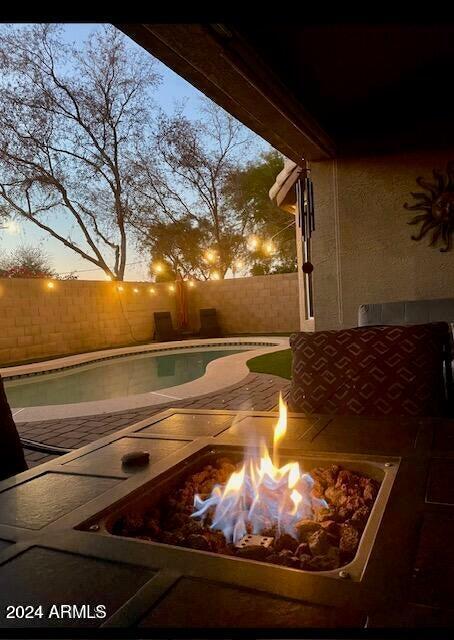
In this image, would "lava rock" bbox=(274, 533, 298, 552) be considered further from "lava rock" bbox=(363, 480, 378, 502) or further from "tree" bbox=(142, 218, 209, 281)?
"tree" bbox=(142, 218, 209, 281)

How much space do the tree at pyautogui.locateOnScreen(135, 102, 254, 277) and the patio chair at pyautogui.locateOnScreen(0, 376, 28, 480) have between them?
15.6 m

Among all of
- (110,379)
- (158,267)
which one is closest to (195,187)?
(158,267)

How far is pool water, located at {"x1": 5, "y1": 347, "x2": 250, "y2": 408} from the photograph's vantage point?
6.36 metres

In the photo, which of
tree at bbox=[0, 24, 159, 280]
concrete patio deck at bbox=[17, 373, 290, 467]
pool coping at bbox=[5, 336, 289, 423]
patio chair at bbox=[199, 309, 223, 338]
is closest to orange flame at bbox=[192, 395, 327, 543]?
concrete patio deck at bbox=[17, 373, 290, 467]

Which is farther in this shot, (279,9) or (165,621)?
(165,621)

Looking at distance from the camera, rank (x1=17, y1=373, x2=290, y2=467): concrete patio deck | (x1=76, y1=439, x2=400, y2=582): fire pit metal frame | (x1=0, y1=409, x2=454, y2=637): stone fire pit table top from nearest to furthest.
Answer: (x1=0, y1=409, x2=454, y2=637): stone fire pit table top, (x1=76, y1=439, x2=400, y2=582): fire pit metal frame, (x1=17, y1=373, x2=290, y2=467): concrete patio deck

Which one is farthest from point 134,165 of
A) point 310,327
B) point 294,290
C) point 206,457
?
point 206,457

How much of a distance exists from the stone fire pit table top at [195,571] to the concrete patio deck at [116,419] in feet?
7.41

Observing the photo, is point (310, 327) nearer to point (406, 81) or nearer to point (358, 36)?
point (406, 81)

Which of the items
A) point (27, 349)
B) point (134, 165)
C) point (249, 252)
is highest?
point (134, 165)

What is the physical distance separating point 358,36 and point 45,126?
548 inches

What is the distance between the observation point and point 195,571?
57cm

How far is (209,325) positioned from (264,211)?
19.9 feet

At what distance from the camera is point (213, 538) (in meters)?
0.81
